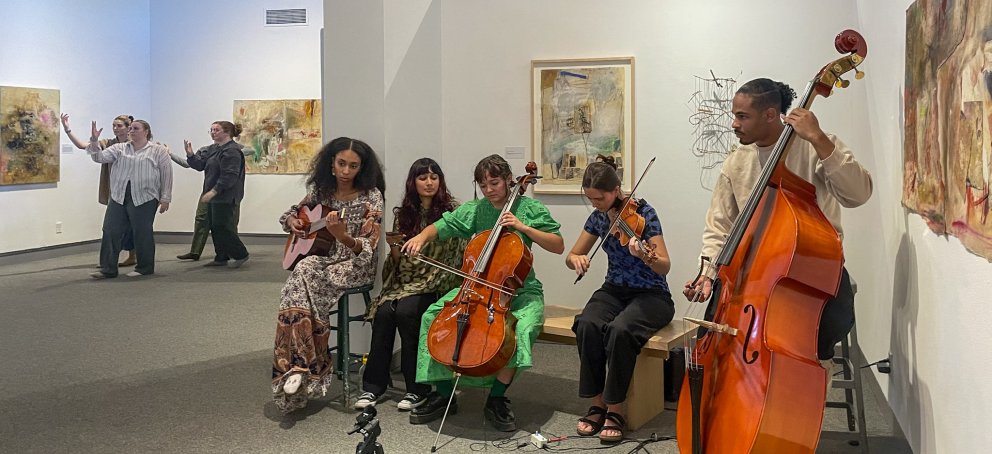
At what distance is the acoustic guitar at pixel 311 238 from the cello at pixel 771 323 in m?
2.12

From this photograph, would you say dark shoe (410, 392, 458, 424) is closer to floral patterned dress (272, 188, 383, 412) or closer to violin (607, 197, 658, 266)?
floral patterned dress (272, 188, 383, 412)

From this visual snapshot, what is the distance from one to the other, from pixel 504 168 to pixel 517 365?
889mm

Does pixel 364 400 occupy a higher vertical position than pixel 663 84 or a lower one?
lower

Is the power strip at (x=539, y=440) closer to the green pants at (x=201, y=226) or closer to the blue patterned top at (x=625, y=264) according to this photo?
the blue patterned top at (x=625, y=264)

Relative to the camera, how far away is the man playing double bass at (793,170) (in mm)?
2799

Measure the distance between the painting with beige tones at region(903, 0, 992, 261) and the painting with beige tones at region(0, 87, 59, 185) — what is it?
9039 mm

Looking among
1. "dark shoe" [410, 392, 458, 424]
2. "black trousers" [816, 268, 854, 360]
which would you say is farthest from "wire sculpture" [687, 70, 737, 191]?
"black trousers" [816, 268, 854, 360]

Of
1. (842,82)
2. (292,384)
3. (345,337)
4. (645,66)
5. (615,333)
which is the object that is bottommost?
(292,384)

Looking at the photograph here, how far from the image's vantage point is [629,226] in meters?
3.66

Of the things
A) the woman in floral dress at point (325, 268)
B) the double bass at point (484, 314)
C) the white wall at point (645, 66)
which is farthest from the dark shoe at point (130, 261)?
the double bass at point (484, 314)

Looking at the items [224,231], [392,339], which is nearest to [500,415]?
[392,339]

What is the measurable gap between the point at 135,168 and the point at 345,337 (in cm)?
473

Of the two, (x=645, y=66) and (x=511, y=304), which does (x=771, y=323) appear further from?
(x=645, y=66)

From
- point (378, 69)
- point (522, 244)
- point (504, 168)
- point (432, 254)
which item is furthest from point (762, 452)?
point (378, 69)
